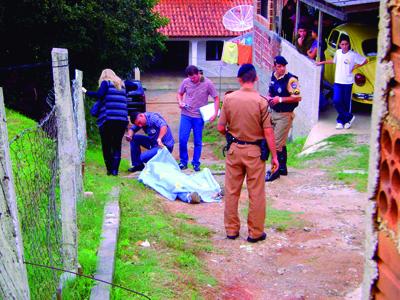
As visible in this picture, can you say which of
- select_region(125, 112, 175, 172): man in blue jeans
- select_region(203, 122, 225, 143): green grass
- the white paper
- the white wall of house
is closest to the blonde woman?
select_region(125, 112, 175, 172): man in blue jeans

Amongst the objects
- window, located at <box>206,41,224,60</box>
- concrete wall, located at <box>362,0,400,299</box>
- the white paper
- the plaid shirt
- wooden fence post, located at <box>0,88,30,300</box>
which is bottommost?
window, located at <box>206,41,224,60</box>

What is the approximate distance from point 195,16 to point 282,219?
2834cm

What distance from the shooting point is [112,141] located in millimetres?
9297

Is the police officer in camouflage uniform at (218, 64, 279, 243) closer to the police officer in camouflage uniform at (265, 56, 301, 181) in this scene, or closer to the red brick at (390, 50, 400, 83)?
the police officer in camouflage uniform at (265, 56, 301, 181)

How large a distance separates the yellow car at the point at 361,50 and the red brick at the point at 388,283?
1096 centimetres

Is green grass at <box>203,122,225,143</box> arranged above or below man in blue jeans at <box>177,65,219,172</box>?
below

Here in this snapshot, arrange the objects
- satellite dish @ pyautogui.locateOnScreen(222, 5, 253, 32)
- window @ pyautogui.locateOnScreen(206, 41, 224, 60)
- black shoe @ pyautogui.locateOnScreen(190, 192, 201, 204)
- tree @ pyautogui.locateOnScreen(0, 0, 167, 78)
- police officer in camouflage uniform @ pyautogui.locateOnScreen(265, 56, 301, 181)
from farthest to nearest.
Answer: window @ pyautogui.locateOnScreen(206, 41, 224, 60) → satellite dish @ pyautogui.locateOnScreen(222, 5, 253, 32) → tree @ pyautogui.locateOnScreen(0, 0, 167, 78) → police officer in camouflage uniform @ pyautogui.locateOnScreen(265, 56, 301, 181) → black shoe @ pyautogui.locateOnScreen(190, 192, 201, 204)

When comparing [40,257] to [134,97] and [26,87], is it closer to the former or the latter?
[26,87]

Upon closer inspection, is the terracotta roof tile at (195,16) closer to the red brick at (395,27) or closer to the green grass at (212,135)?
the green grass at (212,135)

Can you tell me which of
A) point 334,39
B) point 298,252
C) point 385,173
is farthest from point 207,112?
point 385,173

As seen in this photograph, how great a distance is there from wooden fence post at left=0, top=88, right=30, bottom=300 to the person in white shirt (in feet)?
34.5

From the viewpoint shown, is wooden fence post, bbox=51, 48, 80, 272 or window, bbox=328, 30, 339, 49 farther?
window, bbox=328, 30, 339, 49

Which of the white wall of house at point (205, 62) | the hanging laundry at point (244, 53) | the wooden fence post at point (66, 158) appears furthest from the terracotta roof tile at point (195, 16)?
the wooden fence post at point (66, 158)

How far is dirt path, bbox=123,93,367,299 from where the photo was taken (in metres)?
5.69
